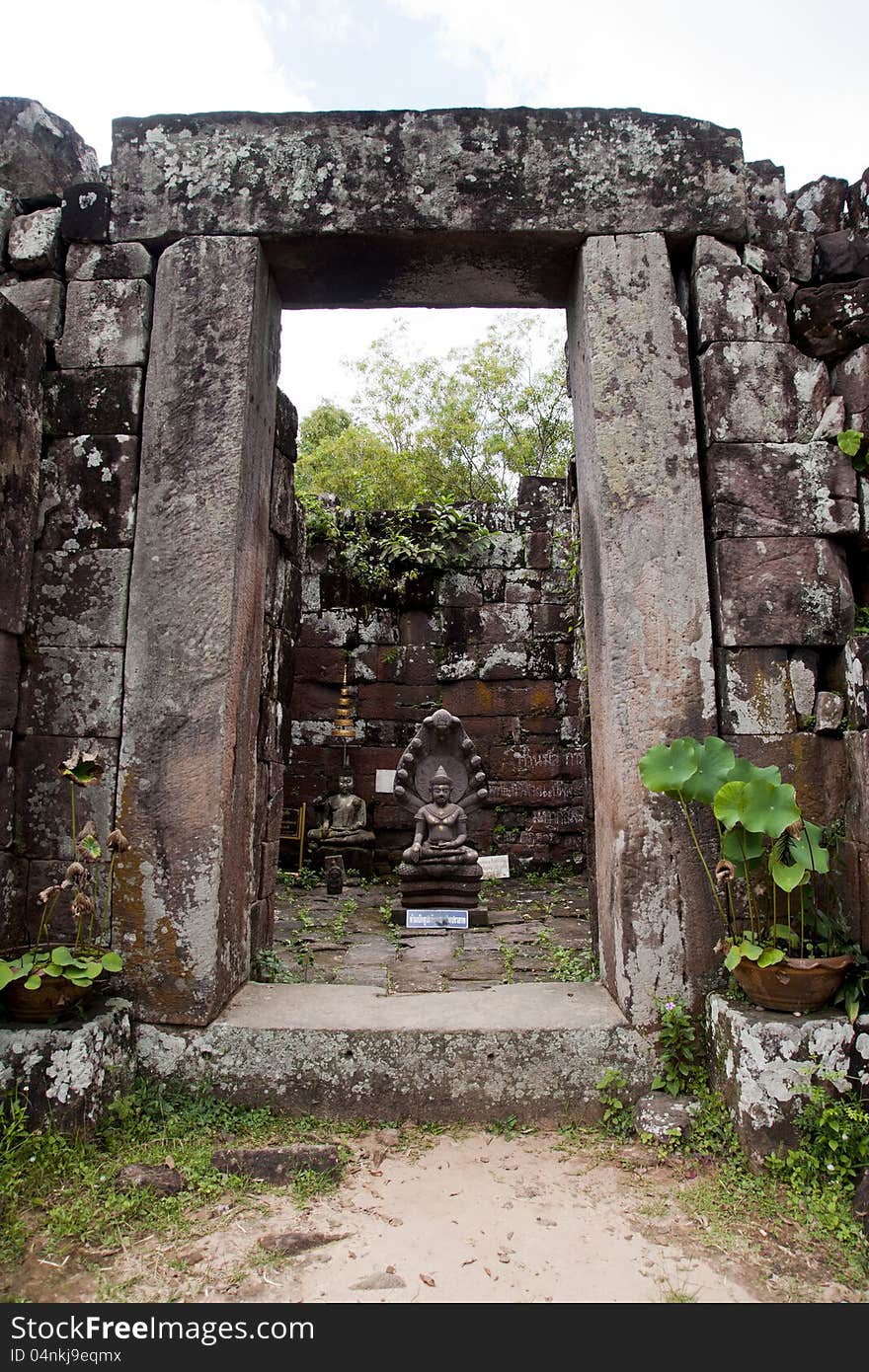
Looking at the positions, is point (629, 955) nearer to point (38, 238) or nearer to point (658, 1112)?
point (658, 1112)

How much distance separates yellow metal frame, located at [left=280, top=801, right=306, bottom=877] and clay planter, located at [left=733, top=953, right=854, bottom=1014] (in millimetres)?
6872

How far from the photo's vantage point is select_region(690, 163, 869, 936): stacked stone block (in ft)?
10.6

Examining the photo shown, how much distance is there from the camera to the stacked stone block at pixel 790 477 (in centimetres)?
A: 325

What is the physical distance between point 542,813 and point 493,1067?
656 centimetres

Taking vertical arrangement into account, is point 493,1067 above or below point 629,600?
below

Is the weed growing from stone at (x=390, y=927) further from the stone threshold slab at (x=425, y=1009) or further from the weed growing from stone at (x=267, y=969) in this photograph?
the stone threshold slab at (x=425, y=1009)

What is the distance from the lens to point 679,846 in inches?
127

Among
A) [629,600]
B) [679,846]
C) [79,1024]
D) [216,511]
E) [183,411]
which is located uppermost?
[183,411]

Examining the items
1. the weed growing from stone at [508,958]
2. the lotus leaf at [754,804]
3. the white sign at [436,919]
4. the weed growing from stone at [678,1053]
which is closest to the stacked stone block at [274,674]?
the weed growing from stone at [508,958]

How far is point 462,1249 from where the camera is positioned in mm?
2289

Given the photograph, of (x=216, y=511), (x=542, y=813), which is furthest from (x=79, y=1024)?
(x=542, y=813)

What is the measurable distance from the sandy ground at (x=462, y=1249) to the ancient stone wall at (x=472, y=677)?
6790 millimetres
